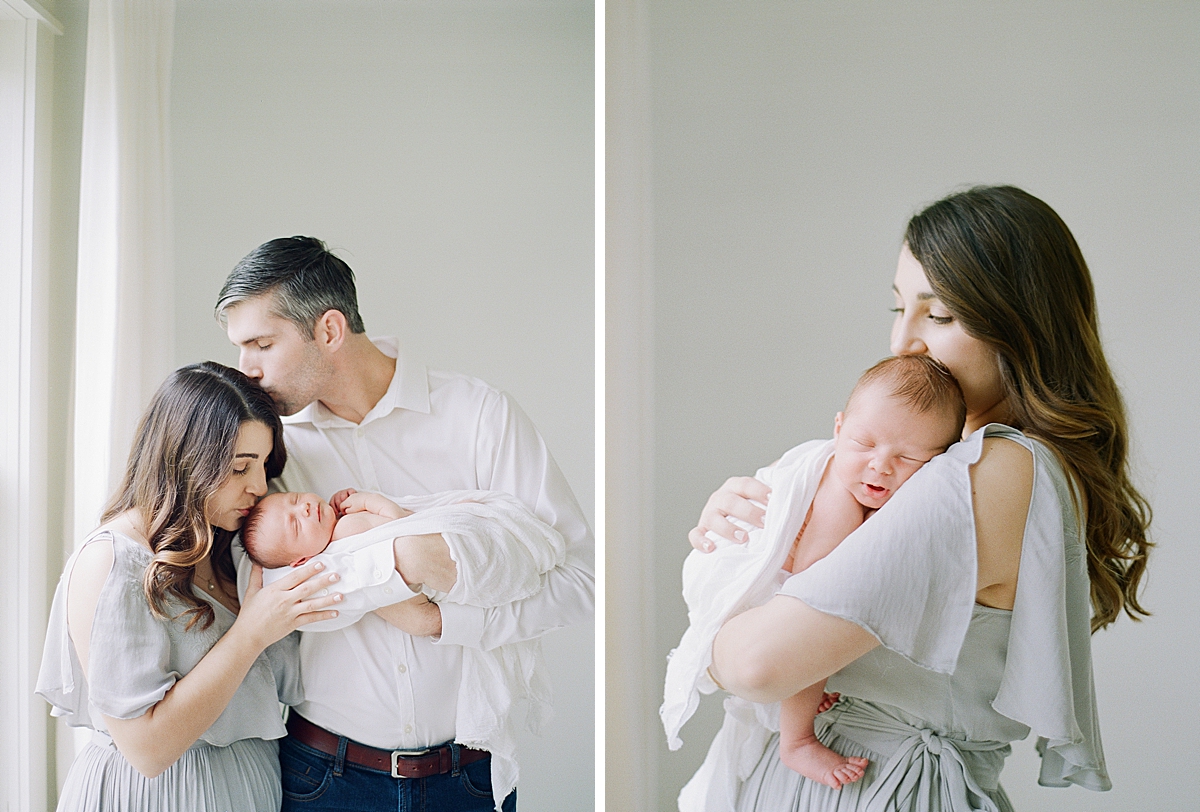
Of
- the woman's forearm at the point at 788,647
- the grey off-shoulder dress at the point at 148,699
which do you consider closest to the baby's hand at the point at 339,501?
the grey off-shoulder dress at the point at 148,699

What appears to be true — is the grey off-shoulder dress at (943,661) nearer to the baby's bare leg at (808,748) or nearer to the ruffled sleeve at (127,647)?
the baby's bare leg at (808,748)

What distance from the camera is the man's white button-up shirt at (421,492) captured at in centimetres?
158

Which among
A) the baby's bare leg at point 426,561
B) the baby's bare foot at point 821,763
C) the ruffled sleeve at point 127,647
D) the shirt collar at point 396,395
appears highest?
the shirt collar at point 396,395

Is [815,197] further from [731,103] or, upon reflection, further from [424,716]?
[424,716]

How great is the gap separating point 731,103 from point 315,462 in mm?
1040

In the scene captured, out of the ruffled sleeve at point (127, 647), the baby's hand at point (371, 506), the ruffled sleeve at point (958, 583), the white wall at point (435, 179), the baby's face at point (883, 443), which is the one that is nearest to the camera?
the ruffled sleeve at point (958, 583)

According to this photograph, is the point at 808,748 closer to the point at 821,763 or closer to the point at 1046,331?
the point at 821,763

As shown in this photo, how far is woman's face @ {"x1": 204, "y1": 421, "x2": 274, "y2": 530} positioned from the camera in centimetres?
154

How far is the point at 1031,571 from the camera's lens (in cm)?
124

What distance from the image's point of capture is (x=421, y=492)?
1.64 metres

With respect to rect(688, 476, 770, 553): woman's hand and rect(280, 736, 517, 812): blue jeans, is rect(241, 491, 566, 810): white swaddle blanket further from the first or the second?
rect(688, 476, 770, 553): woman's hand

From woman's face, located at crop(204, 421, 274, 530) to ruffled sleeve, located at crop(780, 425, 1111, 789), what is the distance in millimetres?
941

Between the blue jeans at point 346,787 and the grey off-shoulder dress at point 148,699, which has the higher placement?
the grey off-shoulder dress at point 148,699

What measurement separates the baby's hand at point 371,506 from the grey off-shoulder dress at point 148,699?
258 millimetres
